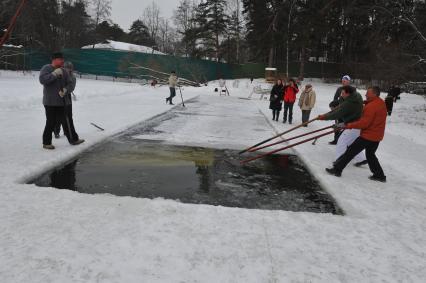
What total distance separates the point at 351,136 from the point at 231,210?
383 cm

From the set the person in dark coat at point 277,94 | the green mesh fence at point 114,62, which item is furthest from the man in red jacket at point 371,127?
the green mesh fence at point 114,62

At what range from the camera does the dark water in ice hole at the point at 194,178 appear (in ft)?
16.3

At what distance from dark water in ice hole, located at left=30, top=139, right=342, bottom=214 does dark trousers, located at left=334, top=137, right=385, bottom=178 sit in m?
0.61

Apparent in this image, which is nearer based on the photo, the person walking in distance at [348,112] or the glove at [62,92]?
the glove at [62,92]

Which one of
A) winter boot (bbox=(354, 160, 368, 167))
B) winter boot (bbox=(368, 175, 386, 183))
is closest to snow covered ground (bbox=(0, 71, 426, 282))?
winter boot (bbox=(368, 175, 386, 183))

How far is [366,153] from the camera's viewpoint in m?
6.21

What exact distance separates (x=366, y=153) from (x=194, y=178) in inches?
117

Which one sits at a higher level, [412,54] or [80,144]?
[412,54]

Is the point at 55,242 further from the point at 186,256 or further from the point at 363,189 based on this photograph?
the point at 363,189

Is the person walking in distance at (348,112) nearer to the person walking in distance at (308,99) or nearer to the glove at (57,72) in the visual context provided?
the glove at (57,72)

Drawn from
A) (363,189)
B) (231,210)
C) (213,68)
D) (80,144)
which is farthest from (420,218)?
(213,68)

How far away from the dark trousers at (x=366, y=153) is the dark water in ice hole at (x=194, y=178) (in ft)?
2.01

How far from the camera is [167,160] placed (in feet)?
22.7

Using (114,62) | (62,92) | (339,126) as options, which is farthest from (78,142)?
(114,62)
